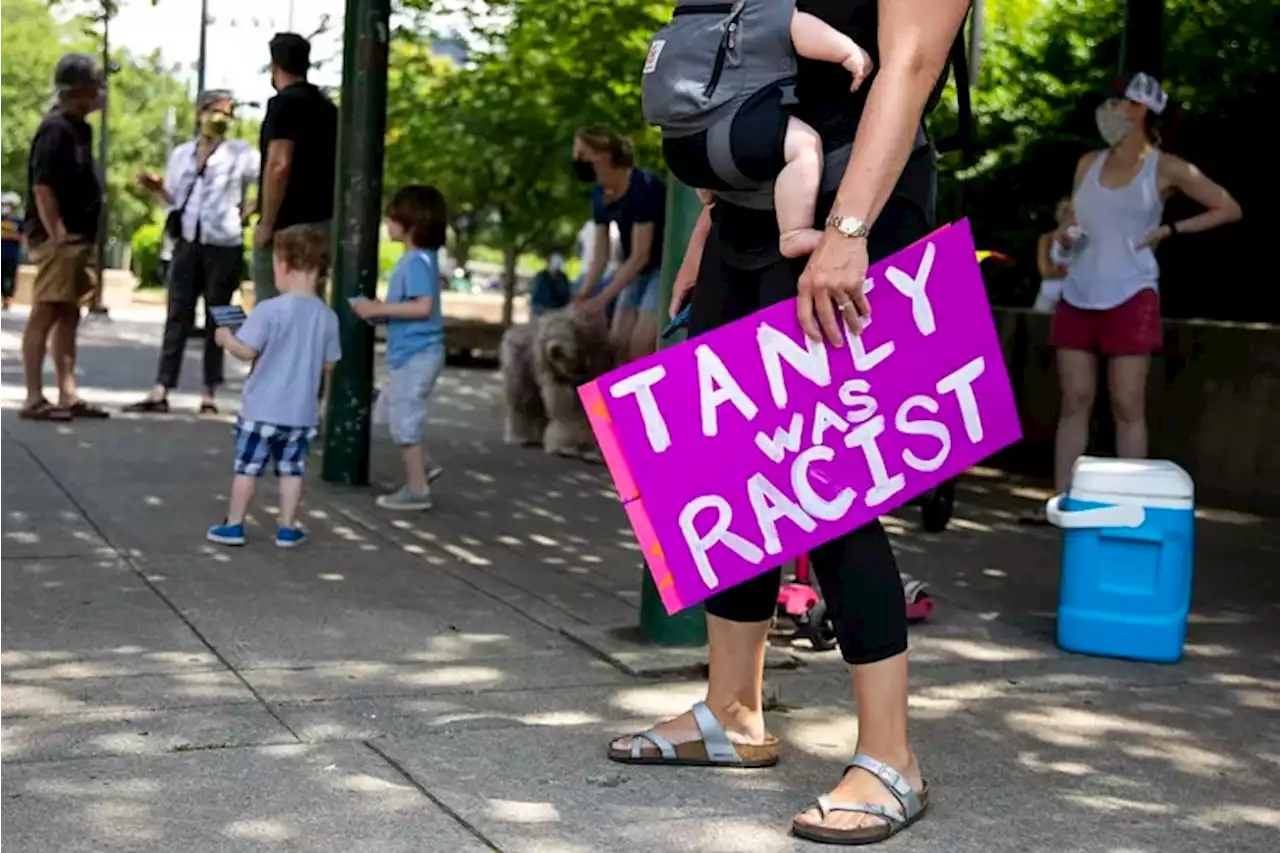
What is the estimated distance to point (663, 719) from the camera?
429 cm

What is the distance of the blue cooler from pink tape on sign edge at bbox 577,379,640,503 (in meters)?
2.11

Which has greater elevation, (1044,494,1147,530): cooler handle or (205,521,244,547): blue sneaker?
(1044,494,1147,530): cooler handle

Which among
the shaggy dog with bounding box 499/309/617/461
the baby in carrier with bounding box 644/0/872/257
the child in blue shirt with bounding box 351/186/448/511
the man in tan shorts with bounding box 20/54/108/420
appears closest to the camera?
the baby in carrier with bounding box 644/0/872/257

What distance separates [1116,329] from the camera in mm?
7211

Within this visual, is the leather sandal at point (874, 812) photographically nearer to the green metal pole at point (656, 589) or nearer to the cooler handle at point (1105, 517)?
the green metal pole at point (656, 589)

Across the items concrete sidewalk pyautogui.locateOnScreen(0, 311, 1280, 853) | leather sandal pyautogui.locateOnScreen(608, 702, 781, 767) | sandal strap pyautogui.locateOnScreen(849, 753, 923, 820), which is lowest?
concrete sidewalk pyautogui.locateOnScreen(0, 311, 1280, 853)

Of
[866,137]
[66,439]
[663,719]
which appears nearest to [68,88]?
[66,439]

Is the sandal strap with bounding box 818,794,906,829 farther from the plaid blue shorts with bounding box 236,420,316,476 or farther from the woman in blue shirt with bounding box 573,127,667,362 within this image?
the woman in blue shirt with bounding box 573,127,667,362

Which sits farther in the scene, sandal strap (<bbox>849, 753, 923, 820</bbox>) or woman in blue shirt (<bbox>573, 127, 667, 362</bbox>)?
woman in blue shirt (<bbox>573, 127, 667, 362</bbox>)

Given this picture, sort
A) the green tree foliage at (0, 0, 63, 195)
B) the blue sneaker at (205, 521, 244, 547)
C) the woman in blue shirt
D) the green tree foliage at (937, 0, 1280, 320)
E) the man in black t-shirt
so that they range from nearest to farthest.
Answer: the blue sneaker at (205, 521, 244, 547) < the man in black t-shirt < the woman in blue shirt < the green tree foliage at (937, 0, 1280, 320) < the green tree foliage at (0, 0, 63, 195)

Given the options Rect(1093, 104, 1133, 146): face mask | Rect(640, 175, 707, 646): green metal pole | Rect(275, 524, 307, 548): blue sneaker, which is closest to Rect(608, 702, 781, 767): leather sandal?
Rect(640, 175, 707, 646): green metal pole

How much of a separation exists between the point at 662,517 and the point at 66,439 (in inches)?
241

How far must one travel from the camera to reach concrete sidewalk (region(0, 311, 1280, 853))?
11.5 feet

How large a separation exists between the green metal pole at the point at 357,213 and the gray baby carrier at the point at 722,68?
4.33m
